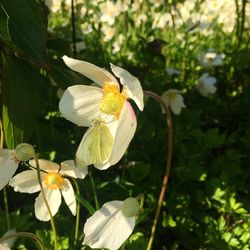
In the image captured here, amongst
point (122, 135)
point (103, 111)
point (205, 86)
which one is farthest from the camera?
point (205, 86)

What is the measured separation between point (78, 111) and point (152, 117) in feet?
2.75

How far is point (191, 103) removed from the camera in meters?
2.25

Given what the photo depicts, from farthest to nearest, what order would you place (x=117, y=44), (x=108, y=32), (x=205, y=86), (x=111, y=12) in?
1. (x=108, y=32)
2. (x=111, y=12)
3. (x=117, y=44)
4. (x=205, y=86)

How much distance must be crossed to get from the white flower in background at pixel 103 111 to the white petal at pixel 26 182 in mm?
177

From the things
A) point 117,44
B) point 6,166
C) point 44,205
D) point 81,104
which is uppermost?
point 81,104

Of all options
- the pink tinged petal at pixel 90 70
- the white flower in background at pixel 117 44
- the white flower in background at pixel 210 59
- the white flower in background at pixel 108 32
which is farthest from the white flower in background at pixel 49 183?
the white flower in background at pixel 108 32

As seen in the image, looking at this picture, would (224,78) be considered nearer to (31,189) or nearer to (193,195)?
(193,195)

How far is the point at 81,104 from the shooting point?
2.92 ft

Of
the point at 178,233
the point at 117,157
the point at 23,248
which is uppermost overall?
the point at 117,157

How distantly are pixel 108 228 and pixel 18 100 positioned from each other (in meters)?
0.33

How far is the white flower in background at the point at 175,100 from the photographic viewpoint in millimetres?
1845

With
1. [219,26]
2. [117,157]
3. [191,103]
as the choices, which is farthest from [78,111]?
[219,26]

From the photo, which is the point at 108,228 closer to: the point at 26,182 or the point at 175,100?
the point at 26,182

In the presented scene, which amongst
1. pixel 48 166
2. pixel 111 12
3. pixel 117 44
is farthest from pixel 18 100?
pixel 111 12
